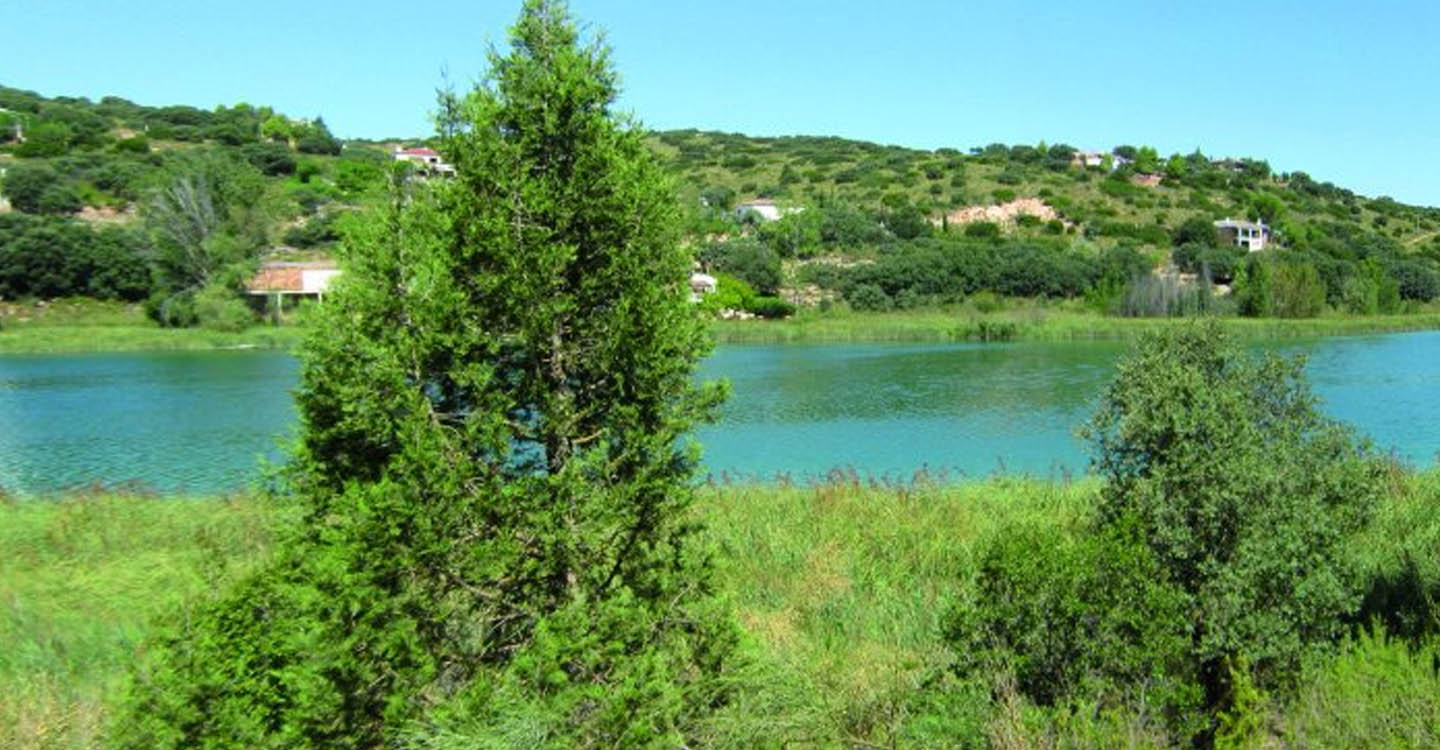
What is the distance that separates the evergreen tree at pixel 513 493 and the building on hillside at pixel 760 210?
79829 millimetres

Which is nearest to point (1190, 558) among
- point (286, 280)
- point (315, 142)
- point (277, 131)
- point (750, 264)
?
point (750, 264)

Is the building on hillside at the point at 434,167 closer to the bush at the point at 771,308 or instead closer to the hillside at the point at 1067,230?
the hillside at the point at 1067,230

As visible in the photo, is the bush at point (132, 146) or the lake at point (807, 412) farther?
the bush at point (132, 146)

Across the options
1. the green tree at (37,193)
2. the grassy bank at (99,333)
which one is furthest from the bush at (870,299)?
the green tree at (37,193)

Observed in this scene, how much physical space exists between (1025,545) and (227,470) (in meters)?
17.3

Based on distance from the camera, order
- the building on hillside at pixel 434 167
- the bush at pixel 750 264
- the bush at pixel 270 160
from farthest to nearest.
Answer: the bush at pixel 270 160
the bush at pixel 750 264
the building on hillside at pixel 434 167

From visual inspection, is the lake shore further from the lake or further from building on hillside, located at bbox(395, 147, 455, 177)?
building on hillside, located at bbox(395, 147, 455, 177)

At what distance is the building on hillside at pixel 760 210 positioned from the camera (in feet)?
281

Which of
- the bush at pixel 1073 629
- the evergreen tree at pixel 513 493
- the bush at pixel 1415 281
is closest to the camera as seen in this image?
the evergreen tree at pixel 513 493

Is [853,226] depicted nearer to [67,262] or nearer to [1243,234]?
[1243,234]

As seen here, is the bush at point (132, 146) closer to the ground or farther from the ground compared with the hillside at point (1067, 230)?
farther from the ground

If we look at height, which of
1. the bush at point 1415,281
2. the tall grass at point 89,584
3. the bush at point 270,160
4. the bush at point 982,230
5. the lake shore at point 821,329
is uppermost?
the bush at point 270,160

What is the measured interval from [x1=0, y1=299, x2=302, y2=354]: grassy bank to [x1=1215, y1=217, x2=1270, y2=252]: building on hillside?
71.0 m

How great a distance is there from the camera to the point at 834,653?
7090mm
